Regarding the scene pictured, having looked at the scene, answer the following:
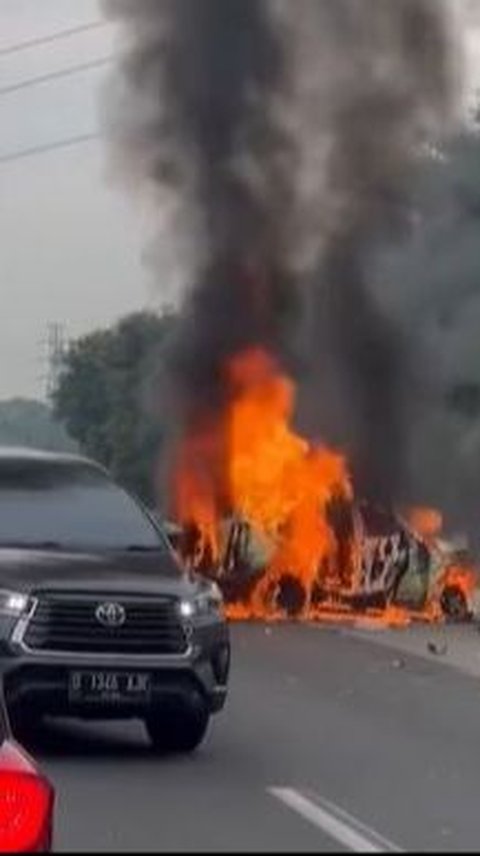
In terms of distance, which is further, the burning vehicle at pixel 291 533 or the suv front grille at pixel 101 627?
the burning vehicle at pixel 291 533

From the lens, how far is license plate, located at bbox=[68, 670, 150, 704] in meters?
14.6

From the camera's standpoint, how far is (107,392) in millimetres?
79875

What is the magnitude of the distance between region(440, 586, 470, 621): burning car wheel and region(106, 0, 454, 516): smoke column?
18.2 ft

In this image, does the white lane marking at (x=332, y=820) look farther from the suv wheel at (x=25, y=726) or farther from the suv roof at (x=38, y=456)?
the suv roof at (x=38, y=456)

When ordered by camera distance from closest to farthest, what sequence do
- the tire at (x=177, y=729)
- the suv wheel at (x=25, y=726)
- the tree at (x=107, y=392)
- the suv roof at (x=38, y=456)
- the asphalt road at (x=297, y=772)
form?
the asphalt road at (x=297, y=772)
the suv wheel at (x=25, y=726)
the tire at (x=177, y=729)
the suv roof at (x=38, y=456)
the tree at (x=107, y=392)

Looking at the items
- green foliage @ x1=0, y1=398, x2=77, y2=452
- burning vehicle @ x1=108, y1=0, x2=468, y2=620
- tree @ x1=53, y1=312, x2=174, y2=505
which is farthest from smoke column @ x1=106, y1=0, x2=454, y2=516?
green foliage @ x1=0, y1=398, x2=77, y2=452

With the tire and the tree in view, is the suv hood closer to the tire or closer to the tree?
the tire

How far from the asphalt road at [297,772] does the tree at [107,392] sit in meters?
47.0

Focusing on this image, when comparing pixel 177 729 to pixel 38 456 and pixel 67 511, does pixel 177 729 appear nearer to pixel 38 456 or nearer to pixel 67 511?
pixel 67 511

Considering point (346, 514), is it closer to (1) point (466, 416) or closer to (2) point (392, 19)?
(1) point (466, 416)

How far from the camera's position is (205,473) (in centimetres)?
A: 3741

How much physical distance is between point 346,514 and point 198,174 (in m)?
7.11

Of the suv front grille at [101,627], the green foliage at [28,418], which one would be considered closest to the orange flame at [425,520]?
the suv front grille at [101,627]

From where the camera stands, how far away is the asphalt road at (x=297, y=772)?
456 inches
